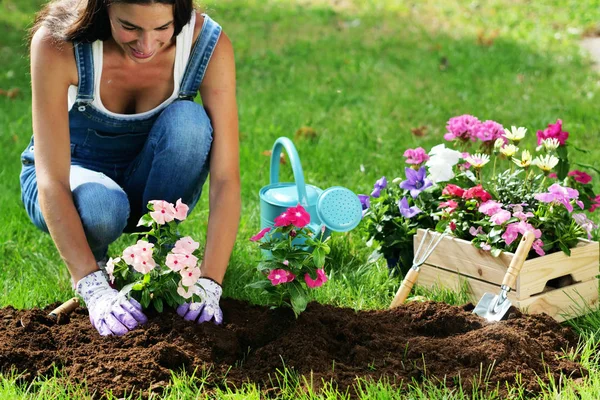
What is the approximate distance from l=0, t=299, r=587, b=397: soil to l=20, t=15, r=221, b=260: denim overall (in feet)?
1.20

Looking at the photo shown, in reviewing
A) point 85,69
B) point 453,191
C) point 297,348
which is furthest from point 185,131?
point 453,191

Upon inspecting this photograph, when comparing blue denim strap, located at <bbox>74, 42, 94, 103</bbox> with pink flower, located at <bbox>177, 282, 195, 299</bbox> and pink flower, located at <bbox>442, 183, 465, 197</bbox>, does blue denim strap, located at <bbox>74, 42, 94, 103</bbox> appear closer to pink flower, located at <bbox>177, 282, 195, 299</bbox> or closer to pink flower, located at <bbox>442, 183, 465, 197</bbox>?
pink flower, located at <bbox>177, 282, 195, 299</bbox>

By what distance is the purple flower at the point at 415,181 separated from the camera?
315cm

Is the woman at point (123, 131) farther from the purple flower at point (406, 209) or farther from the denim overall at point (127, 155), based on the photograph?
the purple flower at point (406, 209)

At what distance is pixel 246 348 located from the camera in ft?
8.39

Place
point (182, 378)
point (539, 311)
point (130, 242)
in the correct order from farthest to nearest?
point (130, 242), point (539, 311), point (182, 378)

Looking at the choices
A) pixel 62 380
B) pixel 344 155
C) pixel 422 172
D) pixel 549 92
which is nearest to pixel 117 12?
pixel 62 380

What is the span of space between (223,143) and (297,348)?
0.82 meters

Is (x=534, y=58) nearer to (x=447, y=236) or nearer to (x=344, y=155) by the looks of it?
(x=344, y=155)

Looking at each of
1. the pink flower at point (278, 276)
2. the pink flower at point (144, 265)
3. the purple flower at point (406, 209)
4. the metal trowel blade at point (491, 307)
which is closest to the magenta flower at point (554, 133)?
the purple flower at point (406, 209)

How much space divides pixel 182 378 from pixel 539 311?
1264 mm

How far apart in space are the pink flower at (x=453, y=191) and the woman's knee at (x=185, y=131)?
864 millimetres

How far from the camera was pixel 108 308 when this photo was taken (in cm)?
249

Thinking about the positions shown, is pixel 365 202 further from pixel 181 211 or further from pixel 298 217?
pixel 181 211
